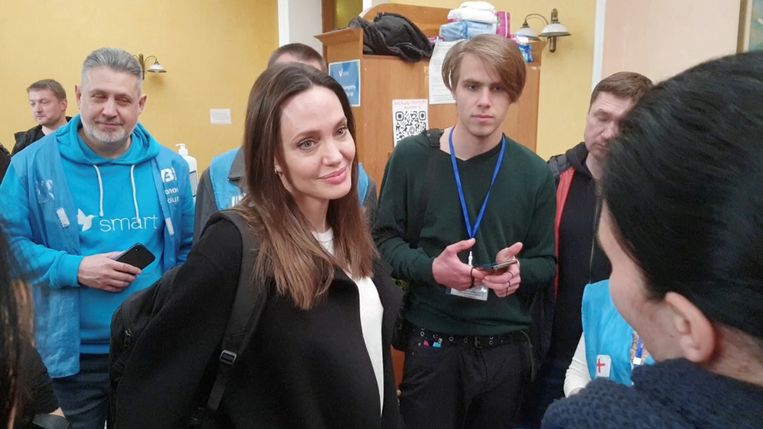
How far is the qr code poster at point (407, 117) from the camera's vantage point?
A: 120 inches

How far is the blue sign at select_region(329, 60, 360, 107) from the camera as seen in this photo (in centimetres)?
289

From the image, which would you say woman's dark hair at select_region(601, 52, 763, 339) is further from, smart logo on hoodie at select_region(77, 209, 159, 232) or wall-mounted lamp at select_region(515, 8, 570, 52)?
wall-mounted lamp at select_region(515, 8, 570, 52)

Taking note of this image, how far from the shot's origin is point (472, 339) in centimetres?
191

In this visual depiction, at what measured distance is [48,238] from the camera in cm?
195

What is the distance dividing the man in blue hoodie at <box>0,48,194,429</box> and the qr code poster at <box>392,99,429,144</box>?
1.31 metres

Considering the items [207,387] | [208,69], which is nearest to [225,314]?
[207,387]

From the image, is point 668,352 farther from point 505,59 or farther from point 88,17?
point 88,17

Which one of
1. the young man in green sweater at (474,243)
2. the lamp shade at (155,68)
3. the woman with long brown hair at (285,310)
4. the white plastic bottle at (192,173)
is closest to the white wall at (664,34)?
the young man in green sweater at (474,243)

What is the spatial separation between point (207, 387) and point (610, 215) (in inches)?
38.5

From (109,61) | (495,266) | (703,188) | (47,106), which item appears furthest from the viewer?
(47,106)

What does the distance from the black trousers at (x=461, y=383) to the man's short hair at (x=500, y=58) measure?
0.97 meters

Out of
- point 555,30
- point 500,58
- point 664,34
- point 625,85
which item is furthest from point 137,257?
point 555,30

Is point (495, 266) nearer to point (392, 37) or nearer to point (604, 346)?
point (604, 346)

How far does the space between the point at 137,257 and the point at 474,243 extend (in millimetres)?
1188
